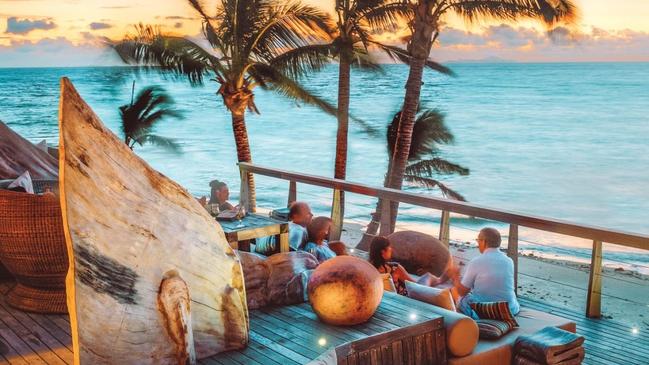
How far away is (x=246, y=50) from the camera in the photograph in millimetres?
14500

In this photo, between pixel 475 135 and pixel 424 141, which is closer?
pixel 424 141

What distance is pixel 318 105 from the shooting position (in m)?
14.8

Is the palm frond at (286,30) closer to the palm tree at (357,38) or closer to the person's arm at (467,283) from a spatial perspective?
the palm tree at (357,38)

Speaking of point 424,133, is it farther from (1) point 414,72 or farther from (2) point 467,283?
(2) point 467,283

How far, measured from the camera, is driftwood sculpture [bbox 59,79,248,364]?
2.87 m

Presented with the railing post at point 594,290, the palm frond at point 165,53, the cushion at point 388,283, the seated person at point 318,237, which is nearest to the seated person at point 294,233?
the seated person at point 318,237

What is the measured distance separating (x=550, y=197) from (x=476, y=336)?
34155mm

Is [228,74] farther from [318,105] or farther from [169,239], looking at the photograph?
[169,239]

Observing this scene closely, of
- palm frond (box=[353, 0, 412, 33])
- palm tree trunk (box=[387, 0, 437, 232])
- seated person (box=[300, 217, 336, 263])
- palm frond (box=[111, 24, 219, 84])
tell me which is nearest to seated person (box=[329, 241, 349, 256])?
seated person (box=[300, 217, 336, 263])

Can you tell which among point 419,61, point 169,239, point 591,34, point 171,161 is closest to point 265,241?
point 169,239

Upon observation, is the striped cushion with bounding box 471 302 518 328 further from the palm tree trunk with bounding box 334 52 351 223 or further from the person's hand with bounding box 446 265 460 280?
the palm tree trunk with bounding box 334 52 351 223

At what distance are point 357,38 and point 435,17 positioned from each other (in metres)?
2.02

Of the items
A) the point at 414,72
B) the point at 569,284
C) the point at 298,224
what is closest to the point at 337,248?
the point at 298,224

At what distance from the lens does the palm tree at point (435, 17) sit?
12.1 m
